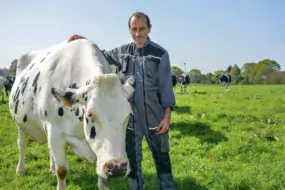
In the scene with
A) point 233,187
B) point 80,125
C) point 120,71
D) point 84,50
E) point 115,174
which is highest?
point 84,50

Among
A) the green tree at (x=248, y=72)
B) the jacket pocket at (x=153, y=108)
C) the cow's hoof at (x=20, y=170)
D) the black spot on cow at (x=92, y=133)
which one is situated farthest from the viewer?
the green tree at (x=248, y=72)

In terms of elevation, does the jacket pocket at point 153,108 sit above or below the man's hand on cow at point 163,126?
above

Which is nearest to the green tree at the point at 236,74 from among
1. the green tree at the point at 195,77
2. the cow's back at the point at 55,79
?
A: the green tree at the point at 195,77

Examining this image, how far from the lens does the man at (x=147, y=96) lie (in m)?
4.18

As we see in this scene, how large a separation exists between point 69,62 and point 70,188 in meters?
2.16

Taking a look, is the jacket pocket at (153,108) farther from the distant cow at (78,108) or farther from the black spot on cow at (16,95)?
the black spot on cow at (16,95)

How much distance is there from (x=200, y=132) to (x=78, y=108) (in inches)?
222

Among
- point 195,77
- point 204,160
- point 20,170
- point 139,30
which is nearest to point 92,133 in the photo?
point 139,30

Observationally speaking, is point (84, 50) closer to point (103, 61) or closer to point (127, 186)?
point (103, 61)

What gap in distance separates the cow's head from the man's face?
1102 mm

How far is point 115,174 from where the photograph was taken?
119 inches

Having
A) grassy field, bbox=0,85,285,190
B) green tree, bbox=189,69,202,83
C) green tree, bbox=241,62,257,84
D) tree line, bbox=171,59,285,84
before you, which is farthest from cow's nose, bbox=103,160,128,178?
green tree, bbox=189,69,202,83

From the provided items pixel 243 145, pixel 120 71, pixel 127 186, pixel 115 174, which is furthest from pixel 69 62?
pixel 243 145

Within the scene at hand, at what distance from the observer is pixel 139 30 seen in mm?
4129
